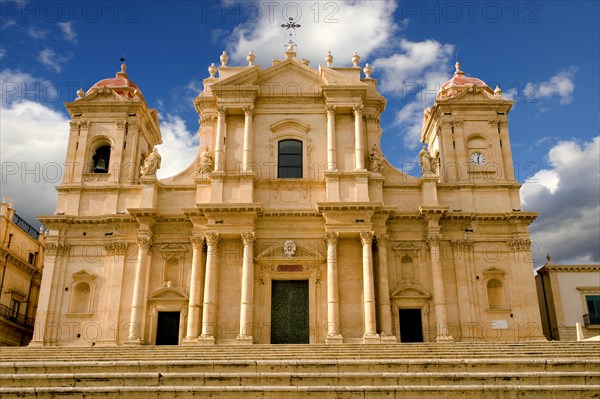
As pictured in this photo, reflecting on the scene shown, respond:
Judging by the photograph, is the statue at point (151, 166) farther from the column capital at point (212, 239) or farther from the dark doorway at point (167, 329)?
the dark doorway at point (167, 329)

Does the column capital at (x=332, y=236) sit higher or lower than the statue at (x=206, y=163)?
lower

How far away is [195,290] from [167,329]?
229cm

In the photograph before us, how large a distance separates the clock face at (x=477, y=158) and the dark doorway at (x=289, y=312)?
1074 cm

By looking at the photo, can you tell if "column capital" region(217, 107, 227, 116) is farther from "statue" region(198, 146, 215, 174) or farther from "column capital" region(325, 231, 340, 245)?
"column capital" region(325, 231, 340, 245)

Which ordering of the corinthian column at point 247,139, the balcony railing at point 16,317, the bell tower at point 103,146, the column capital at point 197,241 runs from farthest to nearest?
the balcony railing at point 16,317
the bell tower at point 103,146
the corinthian column at point 247,139
the column capital at point 197,241

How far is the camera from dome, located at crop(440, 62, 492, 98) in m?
31.9

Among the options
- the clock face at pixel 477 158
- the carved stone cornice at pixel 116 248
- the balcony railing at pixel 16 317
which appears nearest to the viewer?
the carved stone cornice at pixel 116 248

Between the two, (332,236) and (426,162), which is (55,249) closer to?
(332,236)

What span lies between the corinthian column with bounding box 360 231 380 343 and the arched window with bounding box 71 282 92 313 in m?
12.7

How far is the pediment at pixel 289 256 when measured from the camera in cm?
2669

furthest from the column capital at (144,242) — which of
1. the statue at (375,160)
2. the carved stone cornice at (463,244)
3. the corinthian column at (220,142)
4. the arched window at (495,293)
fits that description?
the arched window at (495,293)

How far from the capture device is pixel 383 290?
26.3m

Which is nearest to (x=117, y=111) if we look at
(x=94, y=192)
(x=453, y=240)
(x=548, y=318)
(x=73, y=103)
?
(x=73, y=103)

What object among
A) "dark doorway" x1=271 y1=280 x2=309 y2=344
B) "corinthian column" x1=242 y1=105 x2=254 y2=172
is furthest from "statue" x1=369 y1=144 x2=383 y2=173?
"dark doorway" x1=271 y1=280 x2=309 y2=344
